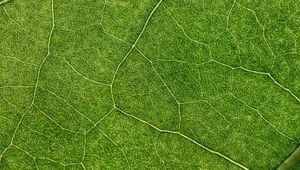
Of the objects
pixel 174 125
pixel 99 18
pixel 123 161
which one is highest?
pixel 99 18

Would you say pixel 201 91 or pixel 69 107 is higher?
pixel 201 91

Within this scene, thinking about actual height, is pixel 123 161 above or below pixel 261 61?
below

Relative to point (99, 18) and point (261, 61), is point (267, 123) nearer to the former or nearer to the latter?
point (261, 61)

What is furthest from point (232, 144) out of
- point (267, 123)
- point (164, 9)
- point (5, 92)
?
point (5, 92)

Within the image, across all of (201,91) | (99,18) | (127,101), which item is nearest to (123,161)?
(127,101)

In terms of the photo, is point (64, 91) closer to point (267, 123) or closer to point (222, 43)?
point (222, 43)

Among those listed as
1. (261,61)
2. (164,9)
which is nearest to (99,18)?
(164,9)
